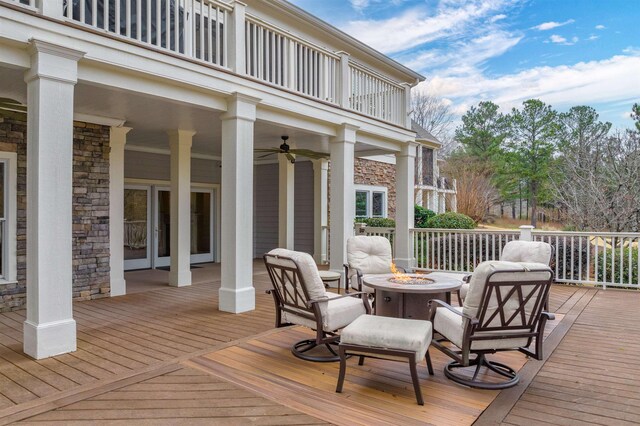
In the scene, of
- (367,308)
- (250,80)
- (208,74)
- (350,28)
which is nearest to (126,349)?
(367,308)

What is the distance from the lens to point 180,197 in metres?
7.67

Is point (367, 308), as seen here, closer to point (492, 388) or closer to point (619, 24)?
point (492, 388)

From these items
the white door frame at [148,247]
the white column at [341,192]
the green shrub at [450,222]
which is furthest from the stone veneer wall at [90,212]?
the green shrub at [450,222]

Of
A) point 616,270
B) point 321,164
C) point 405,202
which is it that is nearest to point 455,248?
point 405,202

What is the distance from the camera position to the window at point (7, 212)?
5.82 m

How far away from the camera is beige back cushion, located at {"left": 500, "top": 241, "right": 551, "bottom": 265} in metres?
5.36

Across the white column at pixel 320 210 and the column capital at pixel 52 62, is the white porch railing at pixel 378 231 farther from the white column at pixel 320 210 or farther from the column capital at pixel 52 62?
the column capital at pixel 52 62

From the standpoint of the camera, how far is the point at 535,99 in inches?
1113

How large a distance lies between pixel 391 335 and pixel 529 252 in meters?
3.23

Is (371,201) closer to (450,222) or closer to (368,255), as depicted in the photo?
(450,222)

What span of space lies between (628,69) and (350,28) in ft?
42.4

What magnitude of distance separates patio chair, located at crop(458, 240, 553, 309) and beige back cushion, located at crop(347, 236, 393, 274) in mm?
1193

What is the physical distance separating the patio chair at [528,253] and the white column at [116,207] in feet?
17.9

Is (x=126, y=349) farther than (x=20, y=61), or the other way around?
(x=126, y=349)
